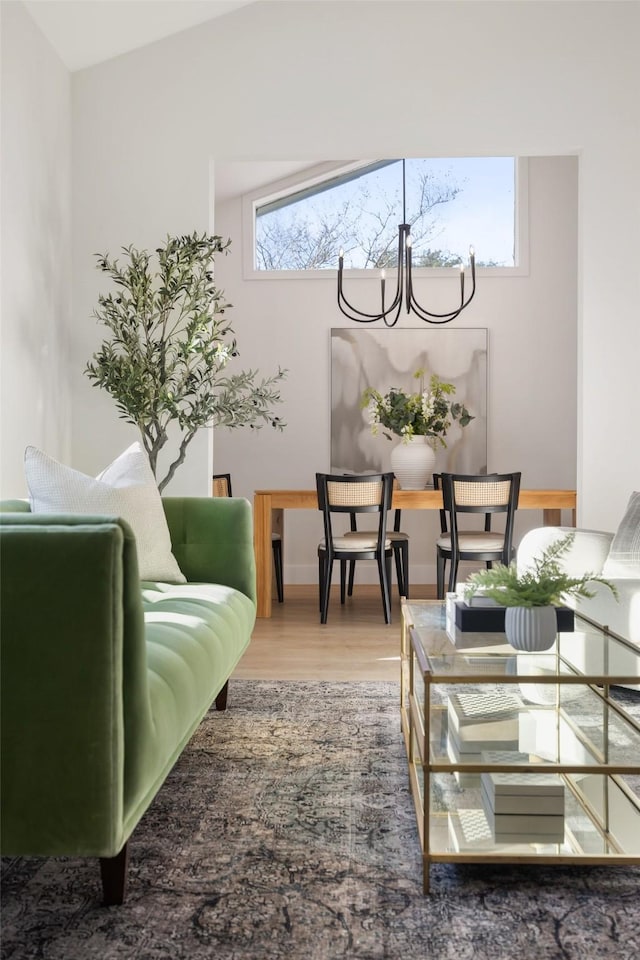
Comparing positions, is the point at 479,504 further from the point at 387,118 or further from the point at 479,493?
the point at 387,118

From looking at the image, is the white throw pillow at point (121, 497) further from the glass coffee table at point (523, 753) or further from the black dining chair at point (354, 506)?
the black dining chair at point (354, 506)

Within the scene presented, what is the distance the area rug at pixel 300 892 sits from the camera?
160cm

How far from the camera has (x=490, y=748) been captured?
194 cm

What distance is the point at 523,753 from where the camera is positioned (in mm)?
1927

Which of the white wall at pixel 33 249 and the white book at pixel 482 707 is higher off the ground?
the white wall at pixel 33 249

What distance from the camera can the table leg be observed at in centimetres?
523

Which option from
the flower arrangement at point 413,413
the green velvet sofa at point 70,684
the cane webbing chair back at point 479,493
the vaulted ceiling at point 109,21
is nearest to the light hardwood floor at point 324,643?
the cane webbing chair back at point 479,493

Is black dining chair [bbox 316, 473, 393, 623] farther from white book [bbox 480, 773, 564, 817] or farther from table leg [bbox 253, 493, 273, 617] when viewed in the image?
white book [bbox 480, 773, 564, 817]

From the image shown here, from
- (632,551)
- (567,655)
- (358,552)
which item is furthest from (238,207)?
(567,655)

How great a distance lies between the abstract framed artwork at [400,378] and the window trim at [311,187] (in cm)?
46

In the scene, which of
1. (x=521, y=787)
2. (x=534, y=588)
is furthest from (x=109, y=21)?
(x=521, y=787)

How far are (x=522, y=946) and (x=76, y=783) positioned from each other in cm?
88

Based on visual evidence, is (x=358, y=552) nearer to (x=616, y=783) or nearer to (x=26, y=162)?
(x=26, y=162)

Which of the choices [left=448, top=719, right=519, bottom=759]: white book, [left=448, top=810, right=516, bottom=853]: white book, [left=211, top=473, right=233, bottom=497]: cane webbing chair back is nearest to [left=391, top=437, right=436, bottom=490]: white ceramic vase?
[left=211, top=473, right=233, bottom=497]: cane webbing chair back
